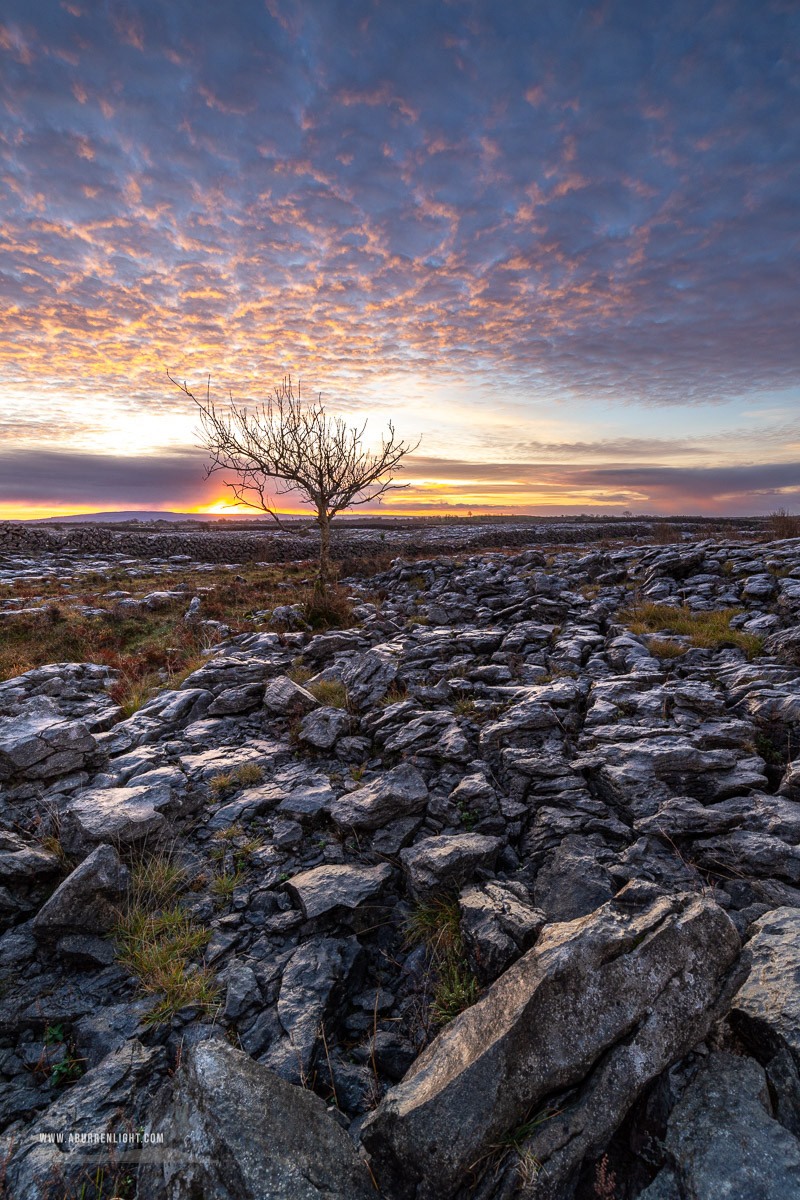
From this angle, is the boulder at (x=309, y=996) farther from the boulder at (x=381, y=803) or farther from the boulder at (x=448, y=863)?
the boulder at (x=381, y=803)

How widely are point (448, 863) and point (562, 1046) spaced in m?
2.12

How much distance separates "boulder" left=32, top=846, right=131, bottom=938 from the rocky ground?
2 cm

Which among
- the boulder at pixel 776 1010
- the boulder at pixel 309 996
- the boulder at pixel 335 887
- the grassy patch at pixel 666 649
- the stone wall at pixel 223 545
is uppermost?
the stone wall at pixel 223 545

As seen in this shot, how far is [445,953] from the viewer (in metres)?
4.52

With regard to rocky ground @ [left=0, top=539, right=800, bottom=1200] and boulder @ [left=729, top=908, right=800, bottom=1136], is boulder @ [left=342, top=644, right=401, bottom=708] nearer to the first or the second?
rocky ground @ [left=0, top=539, right=800, bottom=1200]

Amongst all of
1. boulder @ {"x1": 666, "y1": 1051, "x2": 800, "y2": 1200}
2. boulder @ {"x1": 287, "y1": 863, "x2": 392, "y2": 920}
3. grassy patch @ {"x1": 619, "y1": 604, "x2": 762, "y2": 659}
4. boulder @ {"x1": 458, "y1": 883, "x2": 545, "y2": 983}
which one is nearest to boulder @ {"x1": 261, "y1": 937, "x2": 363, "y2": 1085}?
boulder @ {"x1": 287, "y1": 863, "x2": 392, "y2": 920}

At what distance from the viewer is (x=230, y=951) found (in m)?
4.80

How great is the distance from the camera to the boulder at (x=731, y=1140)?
2.46 meters

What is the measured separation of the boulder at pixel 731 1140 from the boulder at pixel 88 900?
4.93m

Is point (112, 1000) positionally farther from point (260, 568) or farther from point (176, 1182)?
point (260, 568)

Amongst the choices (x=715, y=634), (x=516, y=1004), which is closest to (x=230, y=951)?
(x=516, y=1004)

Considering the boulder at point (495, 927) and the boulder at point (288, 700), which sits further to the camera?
the boulder at point (288, 700)

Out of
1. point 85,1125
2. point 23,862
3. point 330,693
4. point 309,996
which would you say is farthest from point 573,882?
point 330,693

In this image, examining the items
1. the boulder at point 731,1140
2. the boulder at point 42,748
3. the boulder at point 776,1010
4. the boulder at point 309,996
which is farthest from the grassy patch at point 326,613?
the boulder at point 731,1140
